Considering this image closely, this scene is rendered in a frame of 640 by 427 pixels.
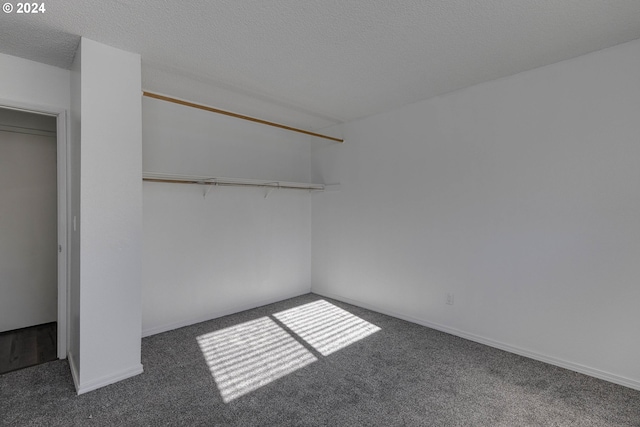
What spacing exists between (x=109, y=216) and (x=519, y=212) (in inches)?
128

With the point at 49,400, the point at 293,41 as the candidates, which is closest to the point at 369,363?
the point at 49,400

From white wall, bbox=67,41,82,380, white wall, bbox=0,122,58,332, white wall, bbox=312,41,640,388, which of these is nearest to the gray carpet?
white wall, bbox=67,41,82,380

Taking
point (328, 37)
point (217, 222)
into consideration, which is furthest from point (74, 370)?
point (328, 37)

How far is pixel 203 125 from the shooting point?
3.51 m

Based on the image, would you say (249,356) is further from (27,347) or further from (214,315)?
(27,347)

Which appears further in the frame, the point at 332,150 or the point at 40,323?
the point at 332,150

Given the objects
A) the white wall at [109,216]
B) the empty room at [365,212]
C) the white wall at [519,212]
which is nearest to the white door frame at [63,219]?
the empty room at [365,212]

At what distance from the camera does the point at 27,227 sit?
131 inches

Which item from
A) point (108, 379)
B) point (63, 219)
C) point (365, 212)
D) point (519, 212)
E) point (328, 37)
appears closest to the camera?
point (328, 37)

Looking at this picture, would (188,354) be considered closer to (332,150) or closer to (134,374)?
(134,374)

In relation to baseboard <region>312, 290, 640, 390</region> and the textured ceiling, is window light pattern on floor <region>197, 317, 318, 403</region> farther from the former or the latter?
the textured ceiling

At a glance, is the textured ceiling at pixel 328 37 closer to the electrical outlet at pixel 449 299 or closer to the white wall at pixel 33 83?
the white wall at pixel 33 83

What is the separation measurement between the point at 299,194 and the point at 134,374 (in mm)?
2794

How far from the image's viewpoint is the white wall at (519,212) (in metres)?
2.27
